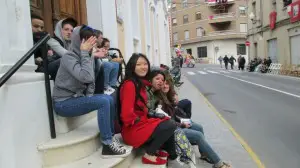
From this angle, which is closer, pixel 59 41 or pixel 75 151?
pixel 75 151

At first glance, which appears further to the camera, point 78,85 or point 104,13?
point 104,13

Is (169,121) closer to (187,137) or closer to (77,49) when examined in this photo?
(187,137)

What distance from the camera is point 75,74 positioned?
3498 millimetres

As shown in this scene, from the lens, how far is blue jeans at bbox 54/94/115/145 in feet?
11.8

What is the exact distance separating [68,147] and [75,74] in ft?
2.58

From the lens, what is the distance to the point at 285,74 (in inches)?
866

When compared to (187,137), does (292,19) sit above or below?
above

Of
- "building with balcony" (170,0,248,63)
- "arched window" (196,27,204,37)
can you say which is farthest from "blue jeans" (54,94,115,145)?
"arched window" (196,27,204,37)

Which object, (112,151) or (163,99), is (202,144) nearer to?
(163,99)

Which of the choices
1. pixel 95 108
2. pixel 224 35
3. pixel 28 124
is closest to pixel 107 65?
pixel 95 108

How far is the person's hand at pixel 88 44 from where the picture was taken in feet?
11.5

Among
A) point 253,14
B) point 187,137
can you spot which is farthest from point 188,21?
point 187,137

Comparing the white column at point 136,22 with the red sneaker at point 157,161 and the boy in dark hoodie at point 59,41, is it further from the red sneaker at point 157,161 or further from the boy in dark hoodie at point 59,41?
the red sneaker at point 157,161

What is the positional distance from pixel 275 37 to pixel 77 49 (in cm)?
2603
